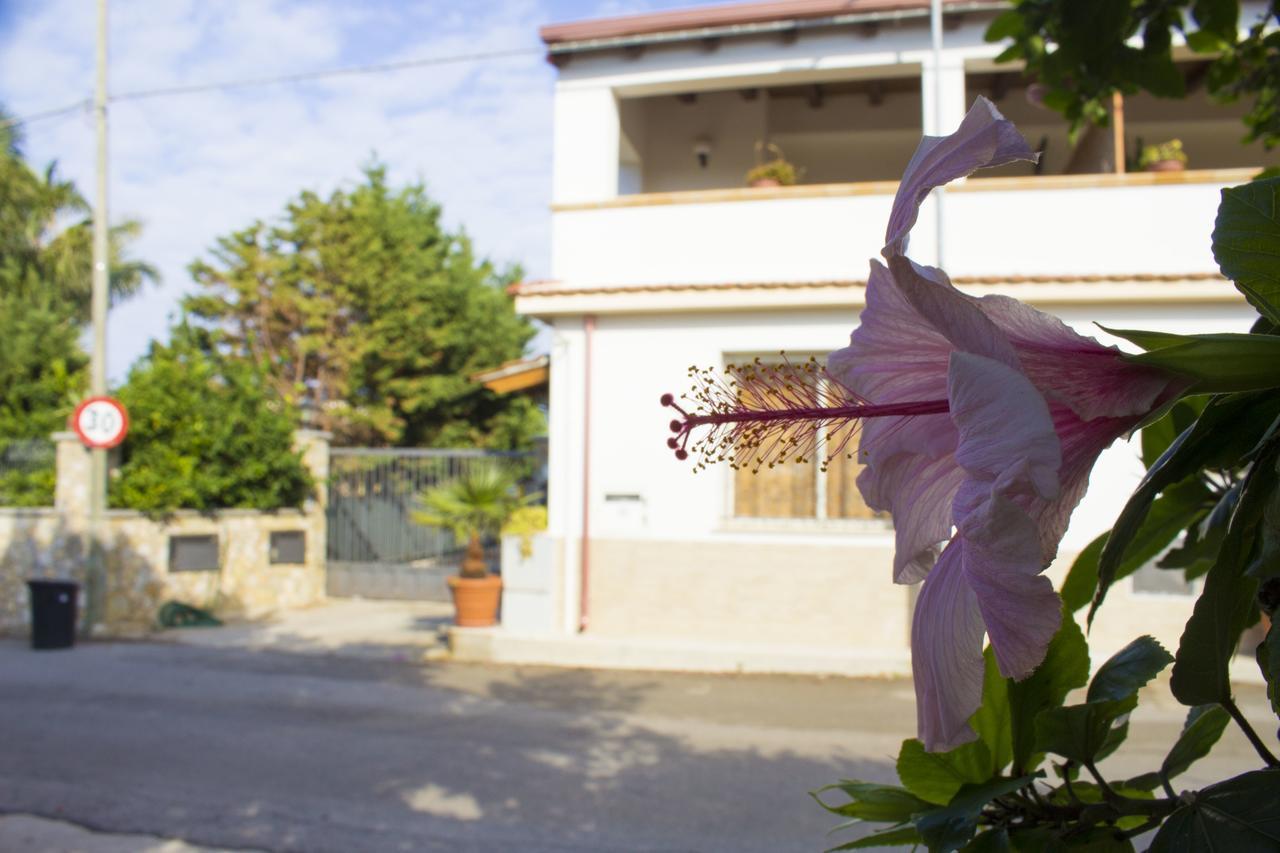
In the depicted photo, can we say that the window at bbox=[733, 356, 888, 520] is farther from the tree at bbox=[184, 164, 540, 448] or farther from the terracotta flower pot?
the tree at bbox=[184, 164, 540, 448]

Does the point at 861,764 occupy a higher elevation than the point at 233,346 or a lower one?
lower

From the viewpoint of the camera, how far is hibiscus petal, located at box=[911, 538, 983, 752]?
56 cm

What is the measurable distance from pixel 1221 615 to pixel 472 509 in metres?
9.33

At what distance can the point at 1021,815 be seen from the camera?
0.75m

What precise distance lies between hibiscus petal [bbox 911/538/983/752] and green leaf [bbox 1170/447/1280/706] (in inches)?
4.9

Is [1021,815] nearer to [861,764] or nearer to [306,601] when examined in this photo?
[861,764]

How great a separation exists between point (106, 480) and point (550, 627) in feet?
16.4

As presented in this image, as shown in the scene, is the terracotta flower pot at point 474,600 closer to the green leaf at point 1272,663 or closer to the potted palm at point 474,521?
the potted palm at point 474,521

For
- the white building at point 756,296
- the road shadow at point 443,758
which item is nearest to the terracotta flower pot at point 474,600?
the white building at point 756,296

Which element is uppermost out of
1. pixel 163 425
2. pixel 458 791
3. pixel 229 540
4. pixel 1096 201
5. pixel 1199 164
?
pixel 1199 164

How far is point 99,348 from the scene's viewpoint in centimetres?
1045

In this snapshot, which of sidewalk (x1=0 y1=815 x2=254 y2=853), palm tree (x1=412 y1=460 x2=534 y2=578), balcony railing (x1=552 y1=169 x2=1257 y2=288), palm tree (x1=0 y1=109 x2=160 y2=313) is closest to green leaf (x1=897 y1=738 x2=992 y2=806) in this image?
sidewalk (x1=0 y1=815 x2=254 y2=853)

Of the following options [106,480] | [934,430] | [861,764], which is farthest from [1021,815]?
[106,480]

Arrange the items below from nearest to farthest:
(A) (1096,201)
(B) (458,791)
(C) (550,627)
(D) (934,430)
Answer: (D) (934,430), (B) (458,791), (A) (1096,201), (C) (550,627)
